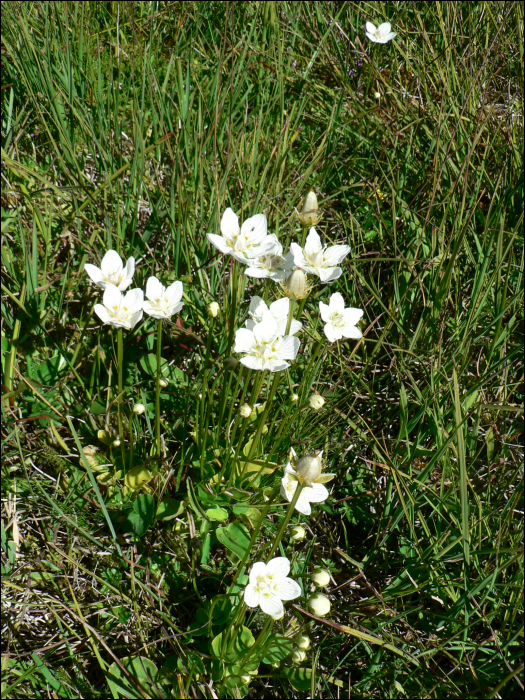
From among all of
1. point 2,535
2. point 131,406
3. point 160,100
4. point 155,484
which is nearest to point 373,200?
point 160,100

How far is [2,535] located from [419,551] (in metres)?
1.26

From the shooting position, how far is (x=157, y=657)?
1549 millimetres

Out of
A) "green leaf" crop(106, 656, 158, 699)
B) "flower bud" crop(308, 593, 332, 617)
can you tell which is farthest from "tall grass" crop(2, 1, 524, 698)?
"flower bud" crop(308, 593, 332, 617)

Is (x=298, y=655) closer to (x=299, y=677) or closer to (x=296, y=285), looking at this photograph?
(x=299, y=677)

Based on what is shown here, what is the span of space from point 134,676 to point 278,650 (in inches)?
15.6

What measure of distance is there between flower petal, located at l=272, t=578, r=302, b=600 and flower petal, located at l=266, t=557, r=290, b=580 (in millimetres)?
15

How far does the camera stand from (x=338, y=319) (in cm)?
169

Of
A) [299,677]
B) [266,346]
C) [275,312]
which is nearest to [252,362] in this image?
[266,346]

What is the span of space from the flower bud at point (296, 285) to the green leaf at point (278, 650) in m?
0.93

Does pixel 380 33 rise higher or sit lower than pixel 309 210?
higher

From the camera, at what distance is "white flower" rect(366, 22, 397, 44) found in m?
2.88

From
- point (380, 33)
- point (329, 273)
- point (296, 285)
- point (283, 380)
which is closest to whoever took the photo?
point (296, 285)

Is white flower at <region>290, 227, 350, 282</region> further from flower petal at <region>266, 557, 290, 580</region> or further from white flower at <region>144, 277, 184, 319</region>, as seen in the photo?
flower petal at <region>266, 557, 290, 580</region>

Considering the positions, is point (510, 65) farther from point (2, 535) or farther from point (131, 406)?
point (2, 535)
